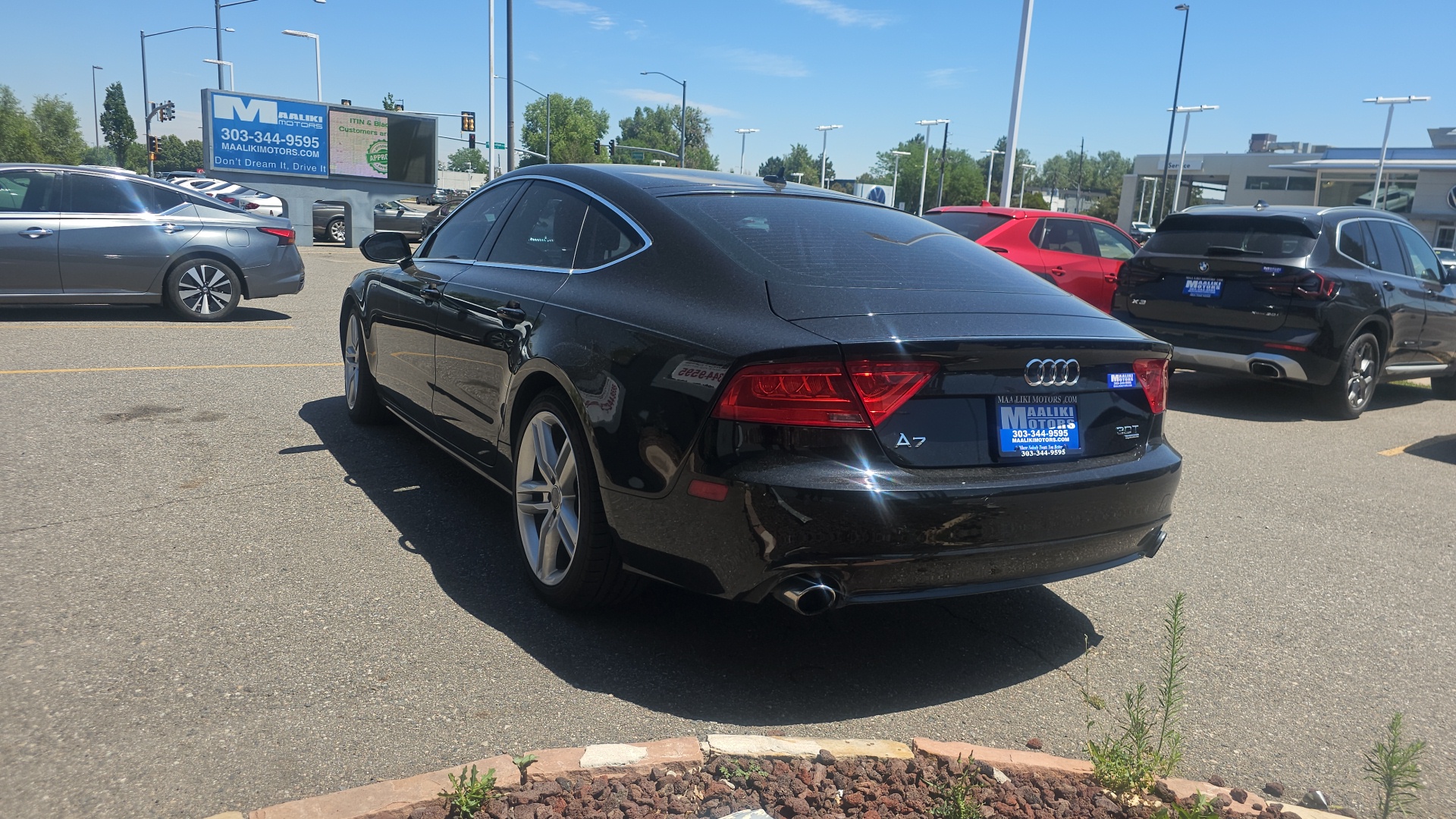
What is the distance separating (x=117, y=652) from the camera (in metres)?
3.22

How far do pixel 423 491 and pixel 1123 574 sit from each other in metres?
3.26

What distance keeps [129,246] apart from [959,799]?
10.6 metres

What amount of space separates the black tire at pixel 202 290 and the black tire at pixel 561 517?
8.55 metres

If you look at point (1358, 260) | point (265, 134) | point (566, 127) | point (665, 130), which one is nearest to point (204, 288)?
point (1358, 260)

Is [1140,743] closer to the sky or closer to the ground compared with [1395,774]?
closer to the ground

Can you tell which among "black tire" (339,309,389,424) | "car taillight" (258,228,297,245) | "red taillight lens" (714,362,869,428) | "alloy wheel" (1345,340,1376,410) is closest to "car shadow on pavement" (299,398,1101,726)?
"red taillight lens" (714,362,869,428)

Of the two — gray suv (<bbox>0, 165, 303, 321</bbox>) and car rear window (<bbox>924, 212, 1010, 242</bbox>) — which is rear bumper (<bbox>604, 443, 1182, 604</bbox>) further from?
gray suv (<bbox>0, 165, 303, 321</bbox>)

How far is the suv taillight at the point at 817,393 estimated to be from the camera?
289 centimetres

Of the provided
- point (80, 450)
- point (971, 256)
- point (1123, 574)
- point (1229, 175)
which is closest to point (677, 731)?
point (971, 256)

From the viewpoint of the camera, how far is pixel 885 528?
9.53 ft

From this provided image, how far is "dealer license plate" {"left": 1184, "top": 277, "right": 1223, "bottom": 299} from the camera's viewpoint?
8812 mm

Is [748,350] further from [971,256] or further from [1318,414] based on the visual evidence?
[1318,414]

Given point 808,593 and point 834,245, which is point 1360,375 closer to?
point 834,245

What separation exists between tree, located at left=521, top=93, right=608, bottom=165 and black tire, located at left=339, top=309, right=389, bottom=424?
12652cm
